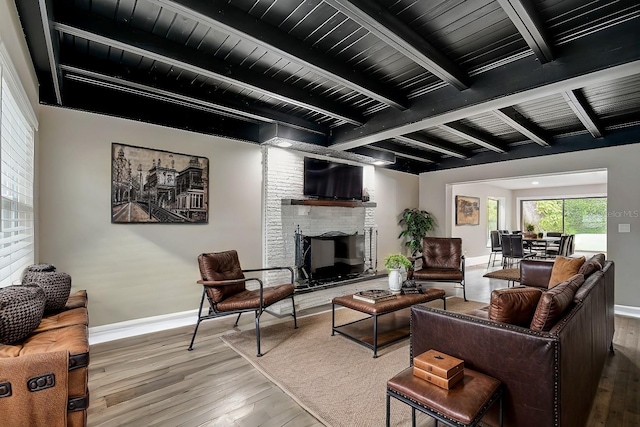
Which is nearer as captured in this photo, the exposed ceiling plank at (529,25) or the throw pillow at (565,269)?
the exposed ceiling plank at (529,25)

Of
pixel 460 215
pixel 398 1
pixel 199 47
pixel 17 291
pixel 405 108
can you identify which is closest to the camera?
pixel 17 291

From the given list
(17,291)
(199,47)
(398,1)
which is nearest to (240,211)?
(199,47)

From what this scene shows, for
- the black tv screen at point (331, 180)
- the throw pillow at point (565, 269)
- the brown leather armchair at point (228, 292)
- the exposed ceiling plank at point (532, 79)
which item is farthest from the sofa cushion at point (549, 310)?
the black tv screen at point (331, 180)

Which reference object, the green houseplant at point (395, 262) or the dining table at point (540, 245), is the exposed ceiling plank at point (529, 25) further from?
the dining table at point (540, 245)

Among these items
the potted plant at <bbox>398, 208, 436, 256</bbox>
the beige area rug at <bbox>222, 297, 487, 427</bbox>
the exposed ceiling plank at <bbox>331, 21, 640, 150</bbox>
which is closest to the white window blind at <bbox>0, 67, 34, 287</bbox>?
the beige area rug at <bbox>222, 297, 487, 427</bbox>

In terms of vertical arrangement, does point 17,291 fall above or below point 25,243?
below

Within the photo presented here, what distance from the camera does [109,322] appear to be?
10.8 ft

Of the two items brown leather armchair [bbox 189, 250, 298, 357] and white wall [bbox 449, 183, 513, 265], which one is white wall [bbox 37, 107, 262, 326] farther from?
white wall [bbox 449, 183, 513, 265]

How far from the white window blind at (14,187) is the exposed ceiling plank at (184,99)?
0.67 meters

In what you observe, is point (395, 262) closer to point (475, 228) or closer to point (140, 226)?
point (140, 226)

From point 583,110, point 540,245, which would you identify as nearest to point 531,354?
point 583,110

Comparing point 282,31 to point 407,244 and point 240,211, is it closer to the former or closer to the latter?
point 240,211

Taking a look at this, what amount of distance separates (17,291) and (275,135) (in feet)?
9.96

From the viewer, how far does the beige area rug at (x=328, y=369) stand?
2051 millimetres
